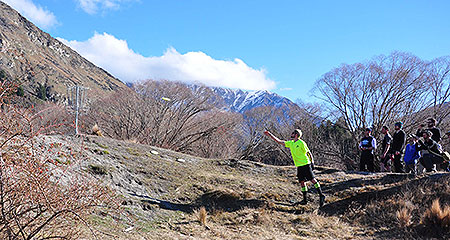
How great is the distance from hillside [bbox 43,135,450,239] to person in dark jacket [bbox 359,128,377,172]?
949 mm

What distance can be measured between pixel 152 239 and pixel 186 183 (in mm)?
3244

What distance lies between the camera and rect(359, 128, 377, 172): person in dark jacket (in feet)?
29.4

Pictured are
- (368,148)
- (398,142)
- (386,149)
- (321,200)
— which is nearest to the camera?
(321,200)

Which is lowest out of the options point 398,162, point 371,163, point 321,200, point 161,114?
point 321,200

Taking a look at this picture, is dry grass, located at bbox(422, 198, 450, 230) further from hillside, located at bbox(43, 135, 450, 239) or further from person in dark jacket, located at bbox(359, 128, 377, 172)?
person in dark jacket, located at bbox(359, 128, 377, 172)

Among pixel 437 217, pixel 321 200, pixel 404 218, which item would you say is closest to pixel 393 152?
pixel 321 200

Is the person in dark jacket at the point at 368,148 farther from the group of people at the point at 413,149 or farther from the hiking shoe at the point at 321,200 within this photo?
the hiking shoe at the point at 321,200

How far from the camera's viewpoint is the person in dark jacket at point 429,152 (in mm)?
7438

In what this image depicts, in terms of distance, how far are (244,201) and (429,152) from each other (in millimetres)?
5104

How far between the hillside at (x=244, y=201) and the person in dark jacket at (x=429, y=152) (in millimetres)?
872

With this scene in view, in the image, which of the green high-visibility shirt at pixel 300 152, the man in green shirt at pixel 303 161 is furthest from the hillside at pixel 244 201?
the green high-visibility shirt at pixel 300 152

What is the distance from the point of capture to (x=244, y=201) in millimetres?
6562

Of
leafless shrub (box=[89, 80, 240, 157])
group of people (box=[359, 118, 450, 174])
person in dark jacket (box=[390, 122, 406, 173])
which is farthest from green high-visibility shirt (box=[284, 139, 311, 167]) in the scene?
leafless shrub (box=[89, 80, 240, 157])

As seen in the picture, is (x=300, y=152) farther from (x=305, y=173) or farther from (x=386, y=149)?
(x=386, y=149)
